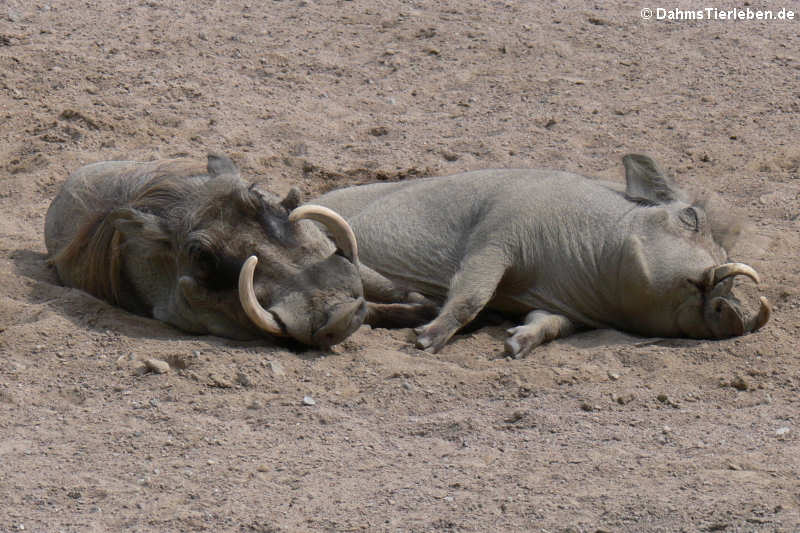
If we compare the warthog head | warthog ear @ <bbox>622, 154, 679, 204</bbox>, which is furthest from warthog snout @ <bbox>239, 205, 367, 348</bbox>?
warthog ear @ <bbox>622, 154, 679, 204</bbox>

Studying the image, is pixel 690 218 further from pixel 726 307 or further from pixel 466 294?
pixel 466 294

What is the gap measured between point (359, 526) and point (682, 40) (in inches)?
236

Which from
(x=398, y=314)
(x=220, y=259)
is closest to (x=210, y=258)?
(x=220, y=259)

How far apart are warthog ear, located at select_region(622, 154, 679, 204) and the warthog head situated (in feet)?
0.28

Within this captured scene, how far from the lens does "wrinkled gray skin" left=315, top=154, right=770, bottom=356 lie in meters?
4.72

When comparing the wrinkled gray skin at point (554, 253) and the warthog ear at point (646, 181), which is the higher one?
the warthog ear at point (646, 181)

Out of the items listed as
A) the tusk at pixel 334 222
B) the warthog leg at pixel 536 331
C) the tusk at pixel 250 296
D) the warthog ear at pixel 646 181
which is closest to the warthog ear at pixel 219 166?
the tusk at pixel 334 222

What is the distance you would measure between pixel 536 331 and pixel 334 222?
0.90 metres

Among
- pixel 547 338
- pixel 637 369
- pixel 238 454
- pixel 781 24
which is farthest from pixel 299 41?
pixel 238 454

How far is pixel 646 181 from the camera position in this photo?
206 inches

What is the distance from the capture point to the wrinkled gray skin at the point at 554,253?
15.5 feet

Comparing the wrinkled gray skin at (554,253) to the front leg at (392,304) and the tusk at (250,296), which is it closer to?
the front leg at (392,304)

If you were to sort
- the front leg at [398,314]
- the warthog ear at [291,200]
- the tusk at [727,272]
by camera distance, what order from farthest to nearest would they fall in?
the front leg at [398,314], the tusk at [727,272], the warthog ear at [291,200]

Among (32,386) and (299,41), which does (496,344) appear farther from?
(299,41)
